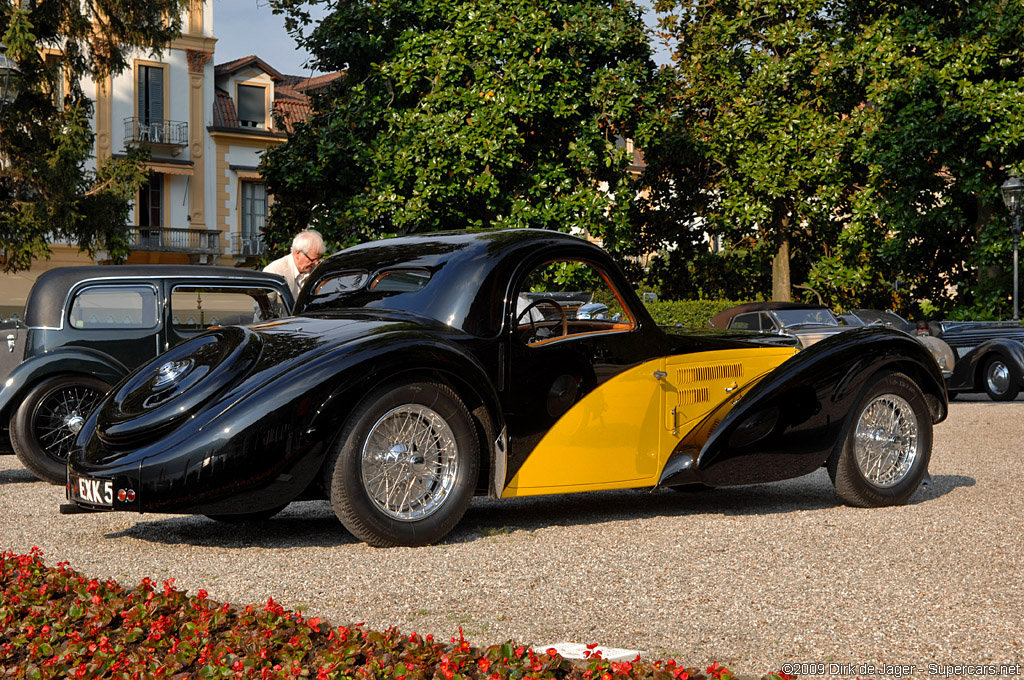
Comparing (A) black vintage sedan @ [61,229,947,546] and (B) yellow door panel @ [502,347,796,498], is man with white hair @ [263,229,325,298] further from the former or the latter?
(B) yellow door panel @ [502,347,796,498]

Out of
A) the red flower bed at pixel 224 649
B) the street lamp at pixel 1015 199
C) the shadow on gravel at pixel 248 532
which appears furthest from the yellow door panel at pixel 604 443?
the street lamp at pixel 1015 199

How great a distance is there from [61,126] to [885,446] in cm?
2136

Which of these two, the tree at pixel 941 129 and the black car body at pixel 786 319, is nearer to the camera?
the black car body at pixel 786 319

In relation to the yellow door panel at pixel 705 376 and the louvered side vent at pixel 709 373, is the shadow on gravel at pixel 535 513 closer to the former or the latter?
the yellow door panel at pixel 705 376

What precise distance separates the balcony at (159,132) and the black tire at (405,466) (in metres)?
Result: 38.6

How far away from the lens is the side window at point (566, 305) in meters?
5.86

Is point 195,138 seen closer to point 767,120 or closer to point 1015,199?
point 767,120

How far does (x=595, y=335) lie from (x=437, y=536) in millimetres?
1413

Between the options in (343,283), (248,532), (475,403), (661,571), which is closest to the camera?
(661,571)

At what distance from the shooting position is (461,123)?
78.7ft

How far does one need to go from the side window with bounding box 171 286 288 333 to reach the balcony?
3435 cm

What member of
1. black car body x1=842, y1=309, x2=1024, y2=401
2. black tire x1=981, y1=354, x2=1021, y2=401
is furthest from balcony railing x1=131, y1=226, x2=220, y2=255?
black tire x1=981, y1=354, x2=1021, y2=401

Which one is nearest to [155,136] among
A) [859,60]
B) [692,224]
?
[692,224]

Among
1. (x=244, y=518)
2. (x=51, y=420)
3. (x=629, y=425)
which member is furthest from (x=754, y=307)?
(x=244, y=518)
